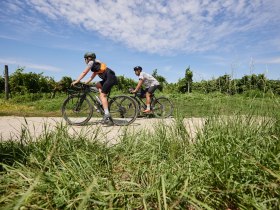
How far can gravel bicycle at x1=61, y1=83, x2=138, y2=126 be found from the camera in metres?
7.34

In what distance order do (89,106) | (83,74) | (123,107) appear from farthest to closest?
(123,107) → (89,106) → (83,74)

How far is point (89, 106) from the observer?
7.30m

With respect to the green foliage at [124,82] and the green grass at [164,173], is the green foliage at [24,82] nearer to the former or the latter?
the green foliage at [124,82]

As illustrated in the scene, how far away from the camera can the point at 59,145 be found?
2.73 metres

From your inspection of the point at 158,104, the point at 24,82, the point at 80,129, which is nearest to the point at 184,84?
the point at 24,82

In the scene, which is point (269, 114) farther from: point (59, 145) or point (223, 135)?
point (59, 145)

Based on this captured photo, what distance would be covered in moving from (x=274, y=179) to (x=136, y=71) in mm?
7388

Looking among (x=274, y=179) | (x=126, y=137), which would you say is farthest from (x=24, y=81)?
(x=274, y=179)

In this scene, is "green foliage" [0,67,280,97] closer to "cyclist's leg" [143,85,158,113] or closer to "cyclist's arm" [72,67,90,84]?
"cyclist's leg" [143,85,158,113]

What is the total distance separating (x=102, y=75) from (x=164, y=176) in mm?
5261

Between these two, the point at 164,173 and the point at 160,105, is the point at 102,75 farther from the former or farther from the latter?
the point at 164,173

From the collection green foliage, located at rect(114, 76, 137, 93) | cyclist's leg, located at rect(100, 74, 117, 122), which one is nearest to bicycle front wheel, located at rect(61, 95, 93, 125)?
cyclist's leg, located at rect(100, 74, 117, 122)

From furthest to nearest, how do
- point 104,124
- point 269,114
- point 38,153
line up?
point 104,124, point 269,114, point 38,153

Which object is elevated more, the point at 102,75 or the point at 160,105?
the point at 102,75
